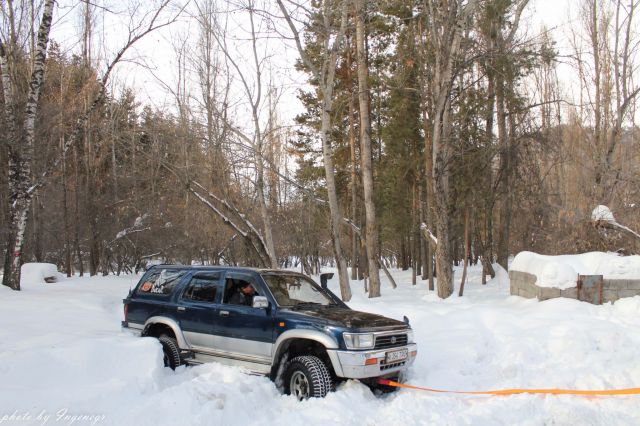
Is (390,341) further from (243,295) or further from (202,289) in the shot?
(202,289)

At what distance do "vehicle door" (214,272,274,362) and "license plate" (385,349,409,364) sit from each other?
1.42m

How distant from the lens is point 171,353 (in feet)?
21.6

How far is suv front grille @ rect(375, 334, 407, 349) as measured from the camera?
573cm

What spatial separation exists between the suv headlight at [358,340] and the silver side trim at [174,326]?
2473mm

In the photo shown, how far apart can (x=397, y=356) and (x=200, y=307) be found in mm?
2750

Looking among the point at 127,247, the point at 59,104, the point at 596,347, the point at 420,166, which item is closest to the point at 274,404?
the point at 596,347

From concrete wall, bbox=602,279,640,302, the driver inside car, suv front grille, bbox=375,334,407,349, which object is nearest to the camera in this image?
suv front grille, bbox=375,334,407,349

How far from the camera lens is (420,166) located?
902 inches

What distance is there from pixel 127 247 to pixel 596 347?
88.2ft

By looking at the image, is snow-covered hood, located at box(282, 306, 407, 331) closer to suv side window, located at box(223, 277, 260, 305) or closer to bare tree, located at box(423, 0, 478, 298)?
suv side window, located at box(223, 277, 260, 305)

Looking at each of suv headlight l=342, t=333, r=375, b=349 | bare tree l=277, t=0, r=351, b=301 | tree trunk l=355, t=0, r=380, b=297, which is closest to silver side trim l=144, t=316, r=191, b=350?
suv headlight l=342, t=333, r=375, b=349

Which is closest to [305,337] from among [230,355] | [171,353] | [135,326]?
[230,355]

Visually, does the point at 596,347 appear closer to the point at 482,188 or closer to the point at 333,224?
the point at 333,224

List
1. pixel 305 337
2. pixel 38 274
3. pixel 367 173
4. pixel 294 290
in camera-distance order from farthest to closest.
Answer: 1. pixel 38 274
2. pixel 367 173
3. pixel 294 290
4. pixel 305 337
